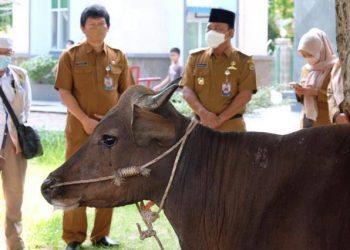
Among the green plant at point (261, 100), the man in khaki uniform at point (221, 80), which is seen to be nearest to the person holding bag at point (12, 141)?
the man in khaki uniform at point (221, 80)

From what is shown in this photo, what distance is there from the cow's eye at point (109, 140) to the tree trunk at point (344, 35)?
4.47ft

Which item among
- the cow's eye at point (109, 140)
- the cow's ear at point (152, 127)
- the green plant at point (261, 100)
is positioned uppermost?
the cow's ear at point (152, 127)

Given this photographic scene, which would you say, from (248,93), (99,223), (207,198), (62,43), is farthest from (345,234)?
(62,43)

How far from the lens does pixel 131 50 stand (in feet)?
80.3

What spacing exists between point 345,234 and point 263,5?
918 inches

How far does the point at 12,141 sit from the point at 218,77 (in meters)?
1.96

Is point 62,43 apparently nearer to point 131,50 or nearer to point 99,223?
point 131,50

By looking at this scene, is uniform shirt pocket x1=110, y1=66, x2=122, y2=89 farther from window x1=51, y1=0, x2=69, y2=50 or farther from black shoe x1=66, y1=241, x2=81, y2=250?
window x1=51, y1=0, x2=69, y2=50

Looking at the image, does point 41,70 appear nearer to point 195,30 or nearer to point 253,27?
point 195,30

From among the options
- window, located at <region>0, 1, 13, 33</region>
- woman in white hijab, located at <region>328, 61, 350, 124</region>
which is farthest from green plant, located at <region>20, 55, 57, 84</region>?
woman in white hijab, located at <region>328, 61, 350, 124</region>

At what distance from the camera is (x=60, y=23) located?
89.1 feet

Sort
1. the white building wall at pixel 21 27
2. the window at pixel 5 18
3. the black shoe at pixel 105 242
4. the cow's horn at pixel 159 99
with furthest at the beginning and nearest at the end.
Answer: the window at pixel 5 18, the white building wall at pixel 21 27, the black shoe at pixel 105 242, the cow's horn at pixel 159 99

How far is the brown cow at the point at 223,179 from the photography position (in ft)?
10.0

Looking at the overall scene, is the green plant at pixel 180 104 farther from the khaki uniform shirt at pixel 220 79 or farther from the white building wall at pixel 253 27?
the white building wall at pixel 253 27
